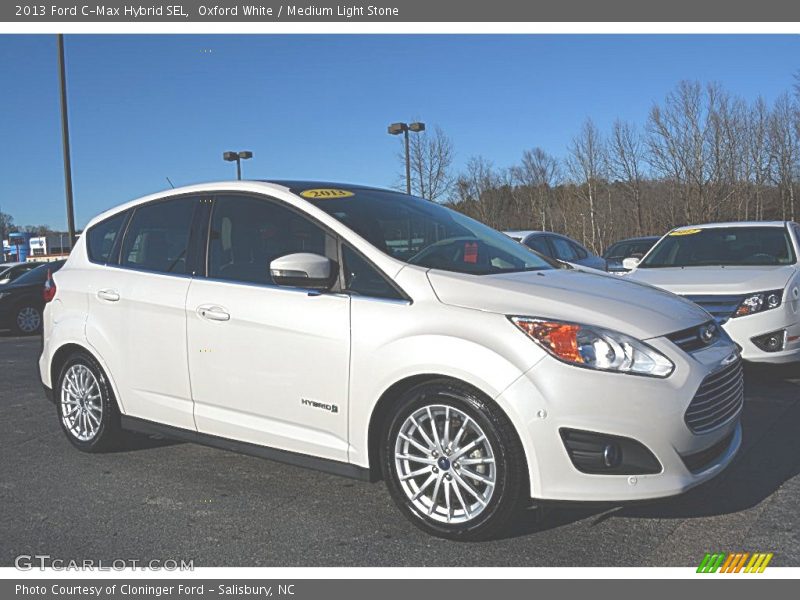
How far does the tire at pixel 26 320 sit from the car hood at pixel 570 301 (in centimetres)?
1355

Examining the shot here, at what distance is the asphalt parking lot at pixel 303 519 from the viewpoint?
339 cm

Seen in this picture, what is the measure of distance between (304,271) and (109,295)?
1.81 m

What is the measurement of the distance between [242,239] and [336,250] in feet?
2.39

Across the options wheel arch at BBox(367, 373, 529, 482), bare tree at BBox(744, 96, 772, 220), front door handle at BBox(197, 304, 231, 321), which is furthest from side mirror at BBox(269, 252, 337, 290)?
bare tree at BBox(744, 96, 772, 220)

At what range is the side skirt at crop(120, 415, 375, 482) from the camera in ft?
12.5

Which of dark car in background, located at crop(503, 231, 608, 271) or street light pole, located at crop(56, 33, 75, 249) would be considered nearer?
dark car in background, located at crop(503, 231, 608, 271)

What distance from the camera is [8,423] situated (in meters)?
6.38

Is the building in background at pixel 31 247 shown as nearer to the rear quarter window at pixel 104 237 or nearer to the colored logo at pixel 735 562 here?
the rear quarter window at pixel 104 237

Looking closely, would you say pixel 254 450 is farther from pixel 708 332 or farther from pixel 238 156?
pixel 238 156

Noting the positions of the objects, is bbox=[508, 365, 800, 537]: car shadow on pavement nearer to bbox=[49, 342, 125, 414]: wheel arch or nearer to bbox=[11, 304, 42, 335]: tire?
bbox=[49, 342, 125, 414]: wheel arch

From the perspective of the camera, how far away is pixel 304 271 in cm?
381

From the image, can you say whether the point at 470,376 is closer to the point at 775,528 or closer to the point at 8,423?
the point at 775,528

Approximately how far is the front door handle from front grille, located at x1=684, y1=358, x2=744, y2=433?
2.44 m
